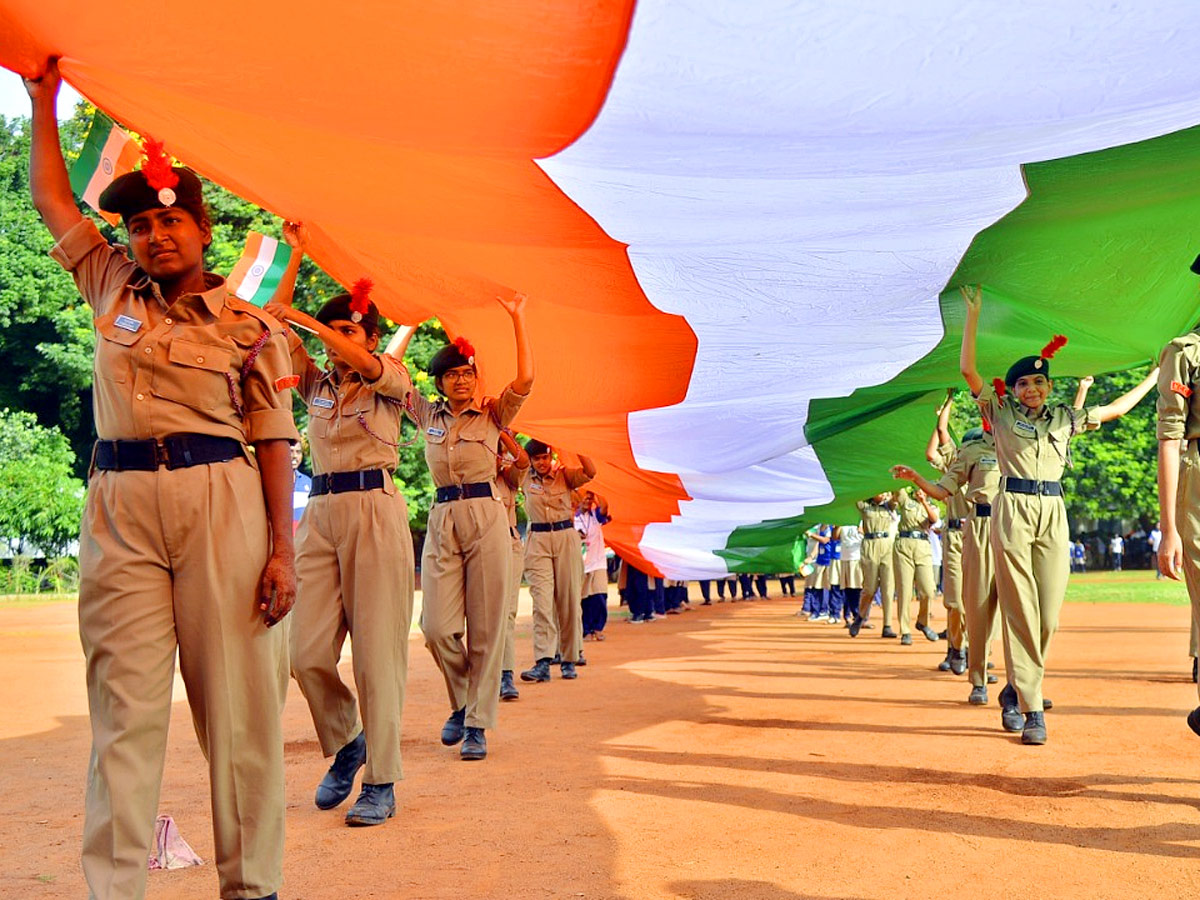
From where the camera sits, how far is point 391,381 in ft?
16.8

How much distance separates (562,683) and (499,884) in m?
6.67

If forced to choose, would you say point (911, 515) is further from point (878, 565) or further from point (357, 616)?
point (357, 616)

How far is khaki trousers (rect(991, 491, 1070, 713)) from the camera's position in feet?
21.6

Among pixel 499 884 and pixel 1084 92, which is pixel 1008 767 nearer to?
pixel 499 884

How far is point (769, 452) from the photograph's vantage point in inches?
372

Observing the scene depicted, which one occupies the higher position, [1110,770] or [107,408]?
[107,408]

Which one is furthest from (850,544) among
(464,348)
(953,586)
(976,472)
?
(464,348)

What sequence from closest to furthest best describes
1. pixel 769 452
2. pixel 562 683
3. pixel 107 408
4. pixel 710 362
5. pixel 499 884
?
pixel 107 408
pixel 499 884
pixel 710 362
pixel 769 452
pixel 562 683

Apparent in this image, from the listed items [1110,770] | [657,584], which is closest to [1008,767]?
[1110,770]

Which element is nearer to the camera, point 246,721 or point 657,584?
point 246,721

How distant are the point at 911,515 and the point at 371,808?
33.4 feet

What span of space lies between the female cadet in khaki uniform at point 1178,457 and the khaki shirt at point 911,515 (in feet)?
29.8

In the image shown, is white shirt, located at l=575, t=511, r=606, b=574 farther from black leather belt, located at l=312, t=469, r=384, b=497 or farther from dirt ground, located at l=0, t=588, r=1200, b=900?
black leather belt, located at l=312, t=469, r=384, b=497

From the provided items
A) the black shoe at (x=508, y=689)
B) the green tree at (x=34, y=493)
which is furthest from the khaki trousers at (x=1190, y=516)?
the green tree at (x=34, y=493)
